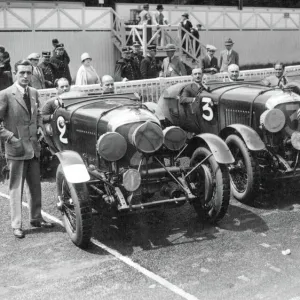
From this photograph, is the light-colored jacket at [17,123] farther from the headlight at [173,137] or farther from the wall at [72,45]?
the wall at [72,45]

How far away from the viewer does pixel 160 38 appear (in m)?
17.6

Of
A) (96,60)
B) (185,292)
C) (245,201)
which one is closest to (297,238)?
(245,201)

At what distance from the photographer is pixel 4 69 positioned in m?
11.1

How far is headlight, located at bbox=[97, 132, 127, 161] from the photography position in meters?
5.20

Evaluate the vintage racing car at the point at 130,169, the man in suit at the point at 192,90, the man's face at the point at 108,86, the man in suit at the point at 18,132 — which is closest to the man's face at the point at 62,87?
the man's face at the point at 108,86

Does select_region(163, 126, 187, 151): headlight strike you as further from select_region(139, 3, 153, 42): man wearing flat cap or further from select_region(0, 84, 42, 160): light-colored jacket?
select_region(139, 3, 153, 42): man wearing flat cap

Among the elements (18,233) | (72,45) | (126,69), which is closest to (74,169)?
(18,233)

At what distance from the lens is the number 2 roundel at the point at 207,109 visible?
25.4 ft

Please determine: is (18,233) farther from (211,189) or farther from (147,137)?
(211,189)

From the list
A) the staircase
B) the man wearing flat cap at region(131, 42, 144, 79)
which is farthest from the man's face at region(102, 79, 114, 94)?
the staircase

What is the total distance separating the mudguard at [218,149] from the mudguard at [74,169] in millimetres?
1429

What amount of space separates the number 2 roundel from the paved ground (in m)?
1.87

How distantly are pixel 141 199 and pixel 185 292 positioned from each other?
4.90ft

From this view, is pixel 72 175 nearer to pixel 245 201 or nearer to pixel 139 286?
Result: pixel 139 286
